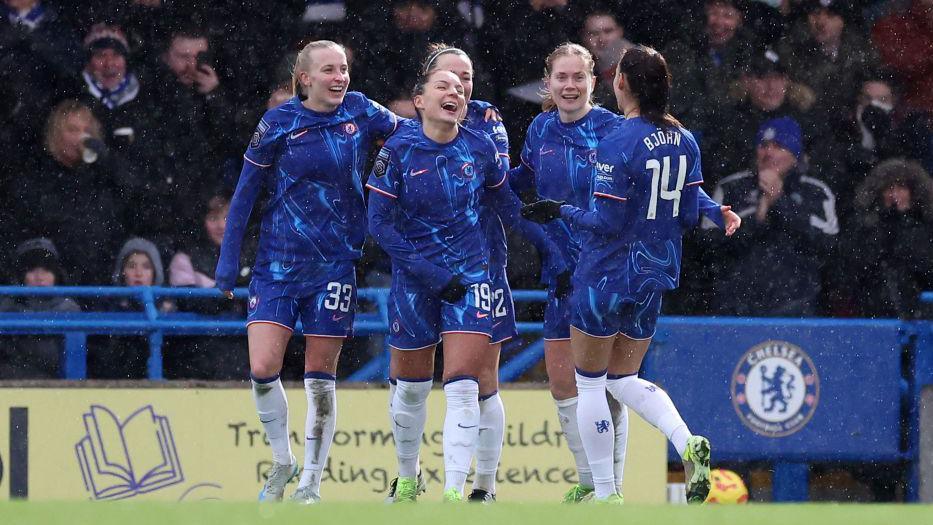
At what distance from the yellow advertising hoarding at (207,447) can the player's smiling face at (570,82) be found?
2.84 m

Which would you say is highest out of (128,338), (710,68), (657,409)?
(710,68)

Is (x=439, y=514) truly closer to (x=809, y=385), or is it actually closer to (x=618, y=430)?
(x=618, y=430)

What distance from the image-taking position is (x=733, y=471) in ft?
37.8

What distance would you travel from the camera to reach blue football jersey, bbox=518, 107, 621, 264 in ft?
28.5

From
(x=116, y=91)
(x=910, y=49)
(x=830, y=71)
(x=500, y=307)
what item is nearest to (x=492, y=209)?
(x=500, y=307)

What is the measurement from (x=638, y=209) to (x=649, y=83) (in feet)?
1.81

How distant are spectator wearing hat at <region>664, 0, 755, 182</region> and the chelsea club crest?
1255mm

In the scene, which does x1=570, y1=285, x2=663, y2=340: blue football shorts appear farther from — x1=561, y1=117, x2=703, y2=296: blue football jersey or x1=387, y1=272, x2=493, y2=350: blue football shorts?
x1=387, y1=272, x2=493, y2=350: blue football shorts

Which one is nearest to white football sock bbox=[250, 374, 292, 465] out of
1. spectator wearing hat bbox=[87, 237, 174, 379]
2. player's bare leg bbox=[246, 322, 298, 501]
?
player's bare leg bbox=[246, 322, 298, 501]

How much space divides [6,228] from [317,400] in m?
3.71

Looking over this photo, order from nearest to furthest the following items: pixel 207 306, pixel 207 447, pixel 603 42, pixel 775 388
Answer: pixel 207 447
pixel 207 306
pixel 775 388
pixel 603 42

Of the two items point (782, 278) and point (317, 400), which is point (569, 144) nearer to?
point (317, 400)

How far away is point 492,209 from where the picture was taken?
8.60 m

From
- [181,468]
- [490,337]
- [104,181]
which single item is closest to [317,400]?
[490,337]
